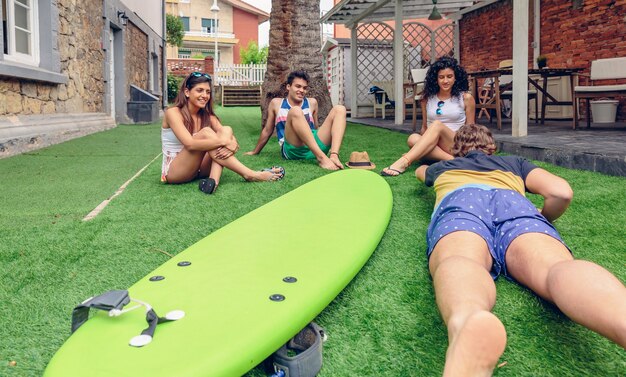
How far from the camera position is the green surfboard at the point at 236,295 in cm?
122

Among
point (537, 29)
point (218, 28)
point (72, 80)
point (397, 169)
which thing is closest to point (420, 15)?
point (537, 29)

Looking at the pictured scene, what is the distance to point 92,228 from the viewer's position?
8.86ft

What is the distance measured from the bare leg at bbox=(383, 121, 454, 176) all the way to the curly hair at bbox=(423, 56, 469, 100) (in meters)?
0.45

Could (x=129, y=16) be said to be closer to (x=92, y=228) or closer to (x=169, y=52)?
(x=92, y=228)

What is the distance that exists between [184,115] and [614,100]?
22.5 ft

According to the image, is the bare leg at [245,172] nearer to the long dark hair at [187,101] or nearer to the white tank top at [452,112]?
the long dark hair at [187,101]

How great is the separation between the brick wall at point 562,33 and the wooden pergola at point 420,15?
1.14 ft

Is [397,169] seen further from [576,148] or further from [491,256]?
[491,256]

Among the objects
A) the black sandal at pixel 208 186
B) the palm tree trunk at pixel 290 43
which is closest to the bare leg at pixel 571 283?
the black sandal at pixel 208 186

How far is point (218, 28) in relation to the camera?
114 ft

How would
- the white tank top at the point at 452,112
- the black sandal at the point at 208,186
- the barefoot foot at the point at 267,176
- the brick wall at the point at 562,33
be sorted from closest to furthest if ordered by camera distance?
1. the black sandal at the point at 208,186
2. the barefoot foot at the point at 267,176
3. the white tank top at the point at 452,112
4. the brick wall at the point at 562,33

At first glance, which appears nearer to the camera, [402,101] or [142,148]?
[142,148]

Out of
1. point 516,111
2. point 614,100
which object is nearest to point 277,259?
point 516,111

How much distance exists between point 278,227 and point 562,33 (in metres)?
8.69
